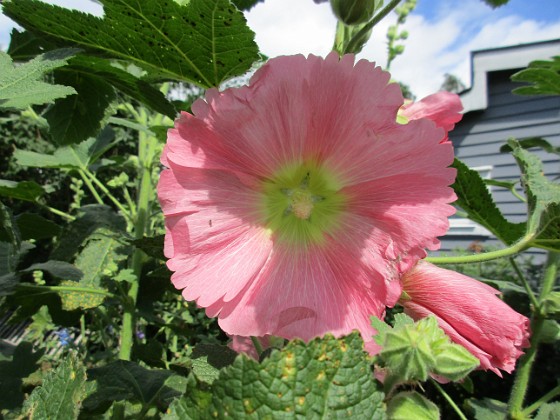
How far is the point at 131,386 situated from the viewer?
940 mm

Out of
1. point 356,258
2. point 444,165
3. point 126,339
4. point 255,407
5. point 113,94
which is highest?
point 113,94

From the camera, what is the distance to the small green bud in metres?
0.74

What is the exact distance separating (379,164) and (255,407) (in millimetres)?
347

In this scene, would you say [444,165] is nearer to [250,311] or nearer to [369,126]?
[369,126]

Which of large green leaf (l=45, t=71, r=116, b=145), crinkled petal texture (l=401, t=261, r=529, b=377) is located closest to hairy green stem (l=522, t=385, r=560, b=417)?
crinkled petal texture (l=401, t=261, r=529, b=377)

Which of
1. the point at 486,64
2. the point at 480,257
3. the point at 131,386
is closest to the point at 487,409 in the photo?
the point at 480,257

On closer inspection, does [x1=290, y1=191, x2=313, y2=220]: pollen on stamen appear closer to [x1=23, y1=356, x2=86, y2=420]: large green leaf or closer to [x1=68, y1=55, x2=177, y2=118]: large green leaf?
[x1=68, y1=55, x2=177, y2=118]: large green leaf

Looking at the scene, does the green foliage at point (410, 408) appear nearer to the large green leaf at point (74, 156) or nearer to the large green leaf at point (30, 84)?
the large green leaf at point (30, 84)

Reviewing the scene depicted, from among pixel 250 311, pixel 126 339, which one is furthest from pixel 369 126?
pixel 126 339

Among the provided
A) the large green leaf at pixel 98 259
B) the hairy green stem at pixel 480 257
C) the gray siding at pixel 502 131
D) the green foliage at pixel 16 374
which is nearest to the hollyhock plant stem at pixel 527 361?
the hairy green stem at pixel 480 257

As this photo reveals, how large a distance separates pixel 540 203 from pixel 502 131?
20.7 ft

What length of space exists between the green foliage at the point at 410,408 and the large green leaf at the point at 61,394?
1.22 ft

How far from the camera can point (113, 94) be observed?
917 mm

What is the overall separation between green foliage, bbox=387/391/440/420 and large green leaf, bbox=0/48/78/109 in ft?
1.90
